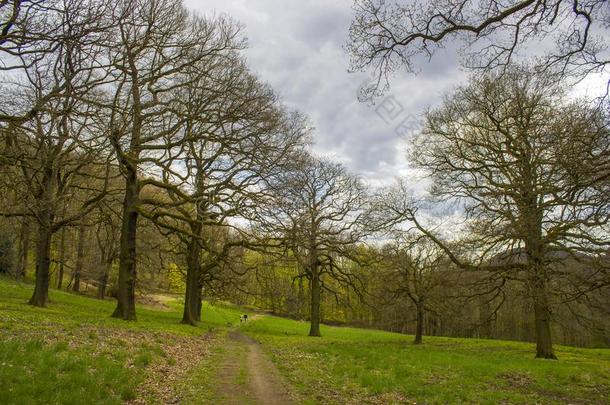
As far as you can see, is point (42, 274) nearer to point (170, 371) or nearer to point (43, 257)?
point (43, 257)

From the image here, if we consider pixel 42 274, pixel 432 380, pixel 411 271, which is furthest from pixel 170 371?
pixel 411 271

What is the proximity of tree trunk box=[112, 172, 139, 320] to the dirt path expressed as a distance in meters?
7.38

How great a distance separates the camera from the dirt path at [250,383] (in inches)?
340

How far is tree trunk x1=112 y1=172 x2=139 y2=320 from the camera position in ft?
66.1

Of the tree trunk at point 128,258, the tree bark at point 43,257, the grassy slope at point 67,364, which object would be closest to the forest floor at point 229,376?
the grassy slope at point 67,364

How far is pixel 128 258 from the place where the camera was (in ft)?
67.3

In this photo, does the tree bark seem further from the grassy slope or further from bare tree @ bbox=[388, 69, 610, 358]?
bare tree @ bbox=[388, 69, 610, 358]

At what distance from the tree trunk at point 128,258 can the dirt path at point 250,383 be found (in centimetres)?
738

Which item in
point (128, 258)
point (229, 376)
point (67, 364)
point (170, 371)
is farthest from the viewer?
point (128, 258)

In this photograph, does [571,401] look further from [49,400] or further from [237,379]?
[49,400]

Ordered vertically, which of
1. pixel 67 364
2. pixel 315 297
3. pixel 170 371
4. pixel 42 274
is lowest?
pixel 170 371

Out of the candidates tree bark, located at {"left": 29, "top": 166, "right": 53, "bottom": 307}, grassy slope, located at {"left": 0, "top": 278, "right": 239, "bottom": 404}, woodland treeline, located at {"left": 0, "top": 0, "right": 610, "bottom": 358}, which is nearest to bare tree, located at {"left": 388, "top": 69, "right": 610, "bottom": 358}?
woodland treeline, located at {"left": 0, "top": 0, "right": 610, "bottom": 358}

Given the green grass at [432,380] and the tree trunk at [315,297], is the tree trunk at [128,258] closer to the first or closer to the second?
the green grass at [432,380]

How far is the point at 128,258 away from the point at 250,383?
485 inches
